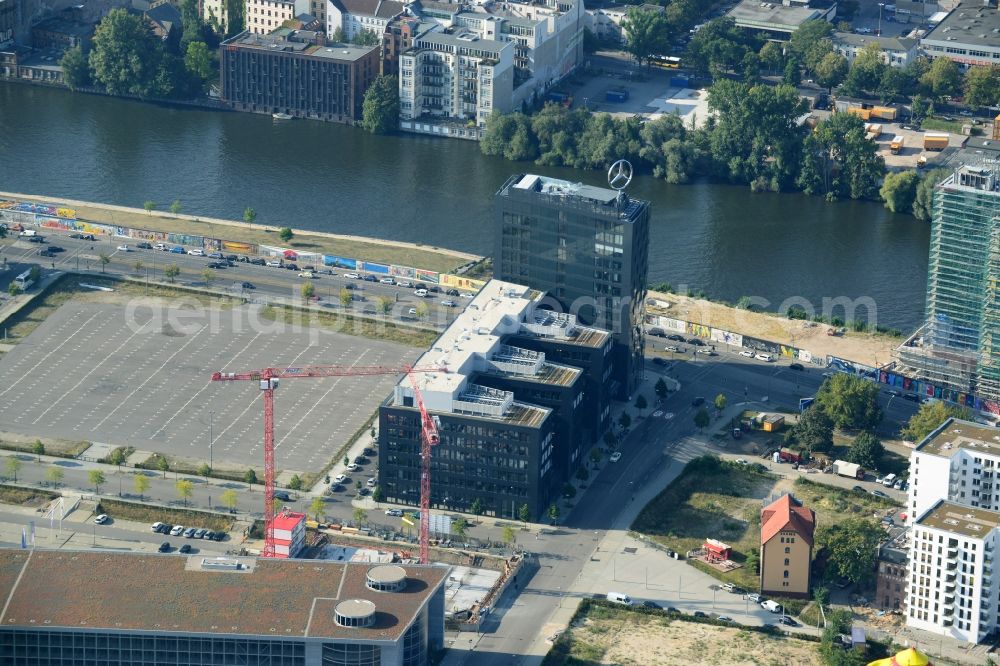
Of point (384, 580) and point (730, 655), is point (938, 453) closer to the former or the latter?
point (730, 655)

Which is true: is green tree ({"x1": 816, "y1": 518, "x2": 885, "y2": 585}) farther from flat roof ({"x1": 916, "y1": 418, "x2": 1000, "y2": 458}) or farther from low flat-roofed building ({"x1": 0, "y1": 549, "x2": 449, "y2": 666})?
low flat-roofed building ({"x1": 0, "y1": 549, "x2": 449, "y2": 666})

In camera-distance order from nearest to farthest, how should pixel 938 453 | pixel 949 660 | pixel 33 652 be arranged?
pixel 33 652 < pixel 949 660 < pixel 938 453

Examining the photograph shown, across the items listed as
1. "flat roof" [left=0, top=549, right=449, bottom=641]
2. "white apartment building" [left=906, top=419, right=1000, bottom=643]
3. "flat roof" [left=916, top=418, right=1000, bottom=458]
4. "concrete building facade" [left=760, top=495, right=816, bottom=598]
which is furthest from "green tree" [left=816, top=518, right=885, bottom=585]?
"flat roof" [left=0, top=549, right=449, bottom=641]

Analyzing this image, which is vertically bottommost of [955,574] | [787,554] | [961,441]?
[787,554]

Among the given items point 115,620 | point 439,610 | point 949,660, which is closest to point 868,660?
point 949,660

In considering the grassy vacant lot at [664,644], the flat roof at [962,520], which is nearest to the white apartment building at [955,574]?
the flat roof at [962,520]

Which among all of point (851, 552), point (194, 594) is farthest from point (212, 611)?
point (851, 552)

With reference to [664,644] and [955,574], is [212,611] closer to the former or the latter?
[664,644]

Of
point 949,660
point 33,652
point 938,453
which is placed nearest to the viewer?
point 33,652
